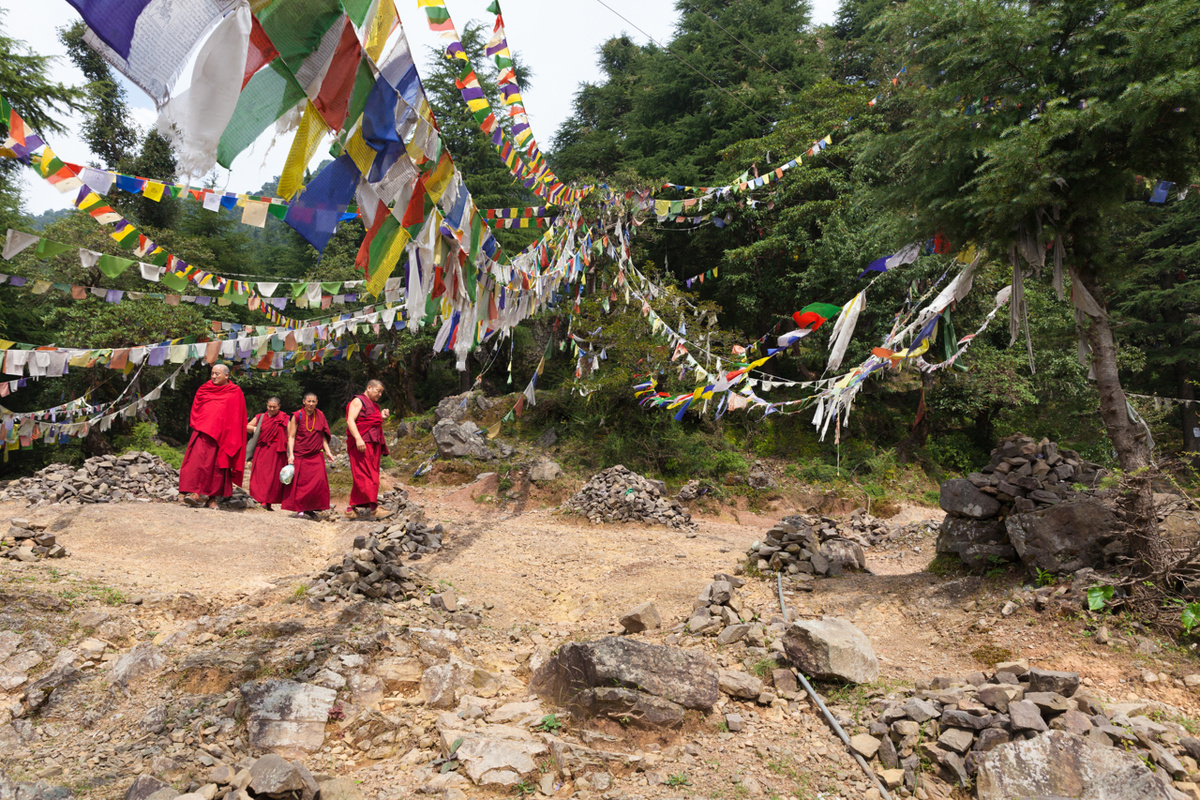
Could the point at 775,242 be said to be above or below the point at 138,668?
above

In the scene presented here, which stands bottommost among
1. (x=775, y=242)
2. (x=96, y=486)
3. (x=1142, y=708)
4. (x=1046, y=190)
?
(x=96, y=486)

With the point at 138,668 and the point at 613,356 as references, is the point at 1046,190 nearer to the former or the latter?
the point at 138,668

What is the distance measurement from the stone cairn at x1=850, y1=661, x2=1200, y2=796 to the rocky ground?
54mm

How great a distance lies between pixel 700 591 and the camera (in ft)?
20.0

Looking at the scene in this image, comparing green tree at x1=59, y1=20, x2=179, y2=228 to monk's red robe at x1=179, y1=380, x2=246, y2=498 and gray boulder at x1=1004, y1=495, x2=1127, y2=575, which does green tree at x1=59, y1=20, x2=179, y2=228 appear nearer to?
monk's red robe at x1=179, y1=380, x2=246, y2=498

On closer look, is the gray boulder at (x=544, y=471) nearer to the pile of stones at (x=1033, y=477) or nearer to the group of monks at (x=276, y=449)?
the group of monks at (x=276, y=449)

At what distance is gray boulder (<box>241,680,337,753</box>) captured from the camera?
10.4 feet

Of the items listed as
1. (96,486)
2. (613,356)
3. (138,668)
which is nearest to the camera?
(138,668)

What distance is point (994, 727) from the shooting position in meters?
3.05

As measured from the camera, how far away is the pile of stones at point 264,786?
98.7 inches

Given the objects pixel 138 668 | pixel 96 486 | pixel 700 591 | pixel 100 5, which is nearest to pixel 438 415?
pixel 96 486

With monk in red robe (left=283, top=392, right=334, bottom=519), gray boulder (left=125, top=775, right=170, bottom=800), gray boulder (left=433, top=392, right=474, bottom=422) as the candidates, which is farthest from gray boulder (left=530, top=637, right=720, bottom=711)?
gray boulder (left=433, top=392, right=474, bottom=422)

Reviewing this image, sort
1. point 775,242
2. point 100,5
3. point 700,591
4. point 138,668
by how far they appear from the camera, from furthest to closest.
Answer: point 775,242 < point 700,591 < point 138,668 < point 100,5

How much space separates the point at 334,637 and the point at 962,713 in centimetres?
398
